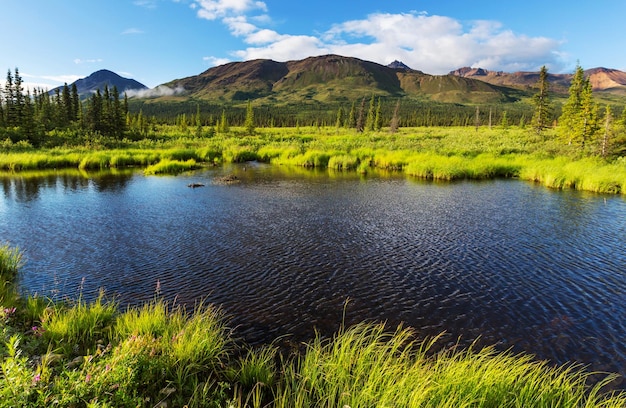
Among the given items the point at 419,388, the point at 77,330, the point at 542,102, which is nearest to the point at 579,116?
the point at 542,102

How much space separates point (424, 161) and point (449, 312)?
30.7 m

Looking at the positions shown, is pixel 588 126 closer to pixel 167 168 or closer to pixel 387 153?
pixel 387 153

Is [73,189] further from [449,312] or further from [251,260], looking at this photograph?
[449,312]

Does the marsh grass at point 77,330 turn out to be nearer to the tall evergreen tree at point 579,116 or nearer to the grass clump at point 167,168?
the grass clump at point 167,168

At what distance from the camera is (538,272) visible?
13.0 m

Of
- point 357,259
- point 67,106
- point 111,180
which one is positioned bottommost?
point 357,259

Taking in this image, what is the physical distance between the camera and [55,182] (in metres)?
31.7

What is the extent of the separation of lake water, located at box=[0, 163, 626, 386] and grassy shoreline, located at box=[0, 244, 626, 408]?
62.3 inches

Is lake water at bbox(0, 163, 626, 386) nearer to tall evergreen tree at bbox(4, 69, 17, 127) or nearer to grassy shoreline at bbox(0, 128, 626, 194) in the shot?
grassy shoreline at bbox(0, 128, 626, 194)

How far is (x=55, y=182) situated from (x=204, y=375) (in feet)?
108

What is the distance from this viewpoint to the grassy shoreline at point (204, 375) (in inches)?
188

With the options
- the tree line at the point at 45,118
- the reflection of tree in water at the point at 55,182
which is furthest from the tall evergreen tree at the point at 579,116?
the tree line at the point at 45,118

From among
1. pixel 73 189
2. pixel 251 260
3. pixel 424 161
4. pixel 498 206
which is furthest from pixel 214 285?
pixel 424 161

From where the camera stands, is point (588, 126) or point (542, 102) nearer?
point (588, 126)
